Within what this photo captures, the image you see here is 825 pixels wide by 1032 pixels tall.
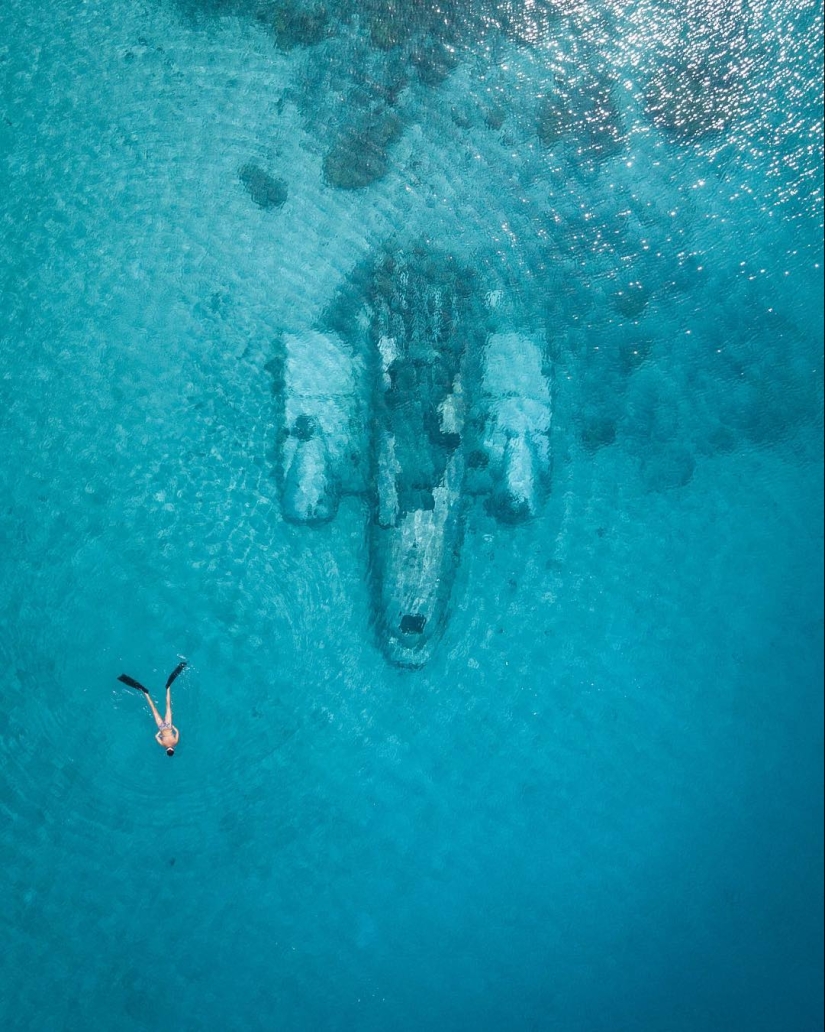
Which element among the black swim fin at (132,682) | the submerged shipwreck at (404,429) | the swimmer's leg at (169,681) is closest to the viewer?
the black swim fin at (132,682)

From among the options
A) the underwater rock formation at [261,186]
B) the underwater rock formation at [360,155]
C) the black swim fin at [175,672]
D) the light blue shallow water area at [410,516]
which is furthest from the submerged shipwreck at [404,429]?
the black swim fin at [175,672]

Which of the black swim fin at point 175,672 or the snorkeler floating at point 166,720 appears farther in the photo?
the black swim fin at point 175,672

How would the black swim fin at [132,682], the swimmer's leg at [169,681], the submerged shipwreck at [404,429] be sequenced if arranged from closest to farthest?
1. the black swim fin at [132,682]
2. the swimmer's leg at [169,681]
3. the submerged shipwreck at [404,429]

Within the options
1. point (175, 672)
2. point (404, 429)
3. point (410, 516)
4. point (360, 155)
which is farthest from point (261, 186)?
point (175, 672)

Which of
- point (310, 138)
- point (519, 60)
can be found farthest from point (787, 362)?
point (310, 138)

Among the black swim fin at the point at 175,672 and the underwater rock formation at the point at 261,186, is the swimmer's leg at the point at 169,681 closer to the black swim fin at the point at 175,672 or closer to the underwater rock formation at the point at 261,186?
the black swim fin at the point at 175,672

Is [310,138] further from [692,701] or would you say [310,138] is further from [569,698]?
[692,701]

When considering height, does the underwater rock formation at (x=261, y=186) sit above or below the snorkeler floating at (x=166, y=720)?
above
